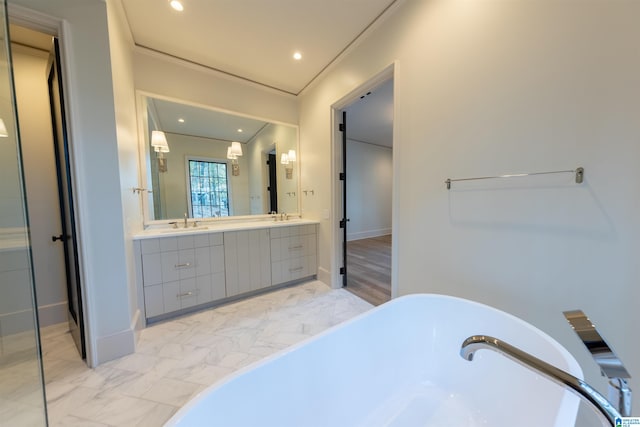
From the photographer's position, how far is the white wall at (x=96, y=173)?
1433 mm

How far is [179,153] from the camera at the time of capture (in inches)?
102

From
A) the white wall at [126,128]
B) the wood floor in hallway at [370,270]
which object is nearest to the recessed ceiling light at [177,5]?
the white wall at [126,128]

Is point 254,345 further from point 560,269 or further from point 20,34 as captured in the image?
point 20,34

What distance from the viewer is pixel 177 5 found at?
1.76 metres

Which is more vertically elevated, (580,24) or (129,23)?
(129,23)

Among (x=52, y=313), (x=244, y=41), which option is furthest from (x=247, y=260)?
(x=244, y=41)

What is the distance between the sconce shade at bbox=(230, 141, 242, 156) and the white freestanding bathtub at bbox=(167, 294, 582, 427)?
102 inches

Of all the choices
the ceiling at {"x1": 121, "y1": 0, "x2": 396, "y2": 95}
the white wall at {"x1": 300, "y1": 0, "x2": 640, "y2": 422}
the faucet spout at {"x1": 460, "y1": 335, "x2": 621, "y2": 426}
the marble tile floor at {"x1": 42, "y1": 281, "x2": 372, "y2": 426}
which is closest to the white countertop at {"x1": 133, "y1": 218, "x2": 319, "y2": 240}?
the marble tile floor at {"x1": 42, "y1": 281, "x2": 372, "y2": 426}

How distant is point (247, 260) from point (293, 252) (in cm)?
61

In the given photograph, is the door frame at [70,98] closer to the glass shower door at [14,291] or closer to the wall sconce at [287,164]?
the glass shower door at [14,291]

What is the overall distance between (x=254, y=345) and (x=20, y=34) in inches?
125

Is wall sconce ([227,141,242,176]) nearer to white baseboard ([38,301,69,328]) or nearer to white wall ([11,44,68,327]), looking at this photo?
white wall ([11,44,68,327])

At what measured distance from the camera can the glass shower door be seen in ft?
3.73

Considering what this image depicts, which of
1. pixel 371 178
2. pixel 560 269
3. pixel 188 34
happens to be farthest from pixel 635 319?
pixel 371 178
